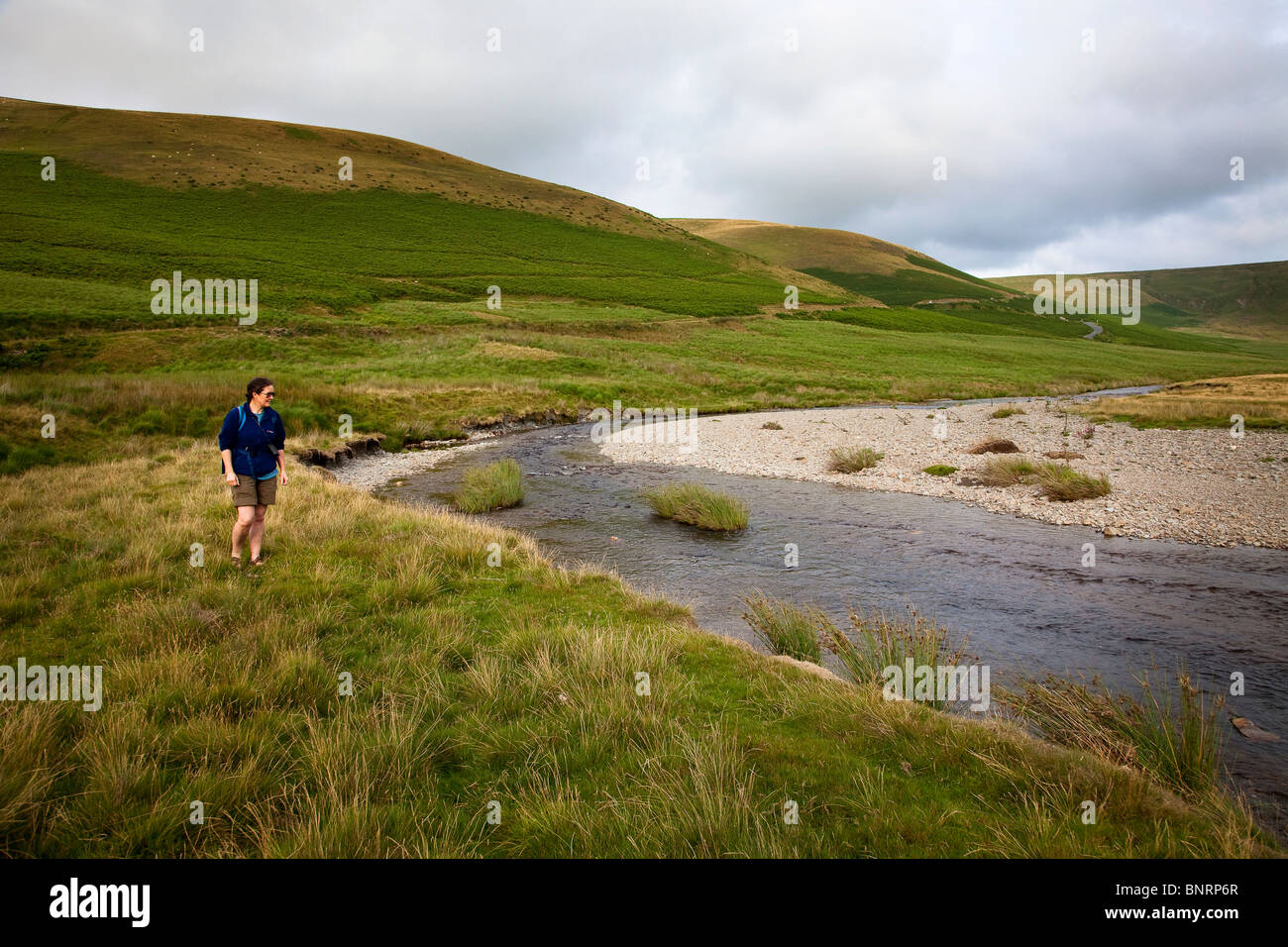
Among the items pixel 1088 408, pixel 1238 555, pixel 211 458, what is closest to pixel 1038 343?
pixel 1088 408

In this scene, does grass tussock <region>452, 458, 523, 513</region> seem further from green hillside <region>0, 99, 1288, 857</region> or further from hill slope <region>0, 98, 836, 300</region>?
hill slope <region>0, 98, 836, 300</region>

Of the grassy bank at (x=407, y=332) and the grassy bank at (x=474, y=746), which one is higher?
the grassy bank at (x=407, y=332)

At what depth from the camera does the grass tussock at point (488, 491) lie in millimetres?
15789

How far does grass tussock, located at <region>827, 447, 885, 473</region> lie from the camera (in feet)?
66.6

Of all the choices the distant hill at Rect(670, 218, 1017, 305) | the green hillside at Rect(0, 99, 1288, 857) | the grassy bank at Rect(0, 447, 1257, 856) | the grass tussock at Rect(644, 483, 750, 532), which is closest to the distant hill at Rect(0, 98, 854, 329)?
the green hillside at Rect(0, 99, 1288, 857)

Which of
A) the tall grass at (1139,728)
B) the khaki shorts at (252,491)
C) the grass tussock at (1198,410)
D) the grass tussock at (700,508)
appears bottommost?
the tall grass at (1139,728)

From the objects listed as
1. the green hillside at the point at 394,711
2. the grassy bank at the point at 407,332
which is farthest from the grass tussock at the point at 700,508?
the grassy bank at the point at 407,332

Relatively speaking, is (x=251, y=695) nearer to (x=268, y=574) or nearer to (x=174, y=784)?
(x=174, y=784)

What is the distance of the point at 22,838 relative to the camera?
337 centimetres

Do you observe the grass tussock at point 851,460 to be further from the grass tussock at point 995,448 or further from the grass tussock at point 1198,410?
the grass tussock at point 1198,410

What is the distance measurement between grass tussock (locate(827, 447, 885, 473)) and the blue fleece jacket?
1659 centimetres

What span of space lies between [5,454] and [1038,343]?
106734 millimetres

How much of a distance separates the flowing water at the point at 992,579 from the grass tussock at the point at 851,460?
108 inches

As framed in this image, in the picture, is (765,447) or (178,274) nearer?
(765,447)
